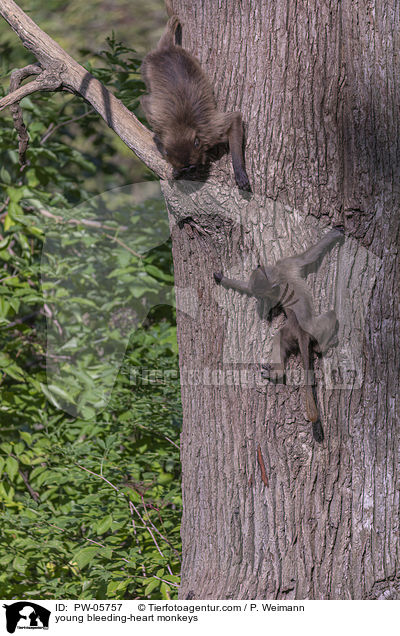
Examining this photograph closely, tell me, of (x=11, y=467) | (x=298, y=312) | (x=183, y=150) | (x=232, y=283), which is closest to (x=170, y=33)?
(x=183, y=150)

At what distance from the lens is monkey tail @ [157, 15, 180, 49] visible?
6.71ft

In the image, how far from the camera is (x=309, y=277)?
5.69 feet

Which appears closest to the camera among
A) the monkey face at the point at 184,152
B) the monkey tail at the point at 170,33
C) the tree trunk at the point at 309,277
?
the tree trunk at the point at 309,277

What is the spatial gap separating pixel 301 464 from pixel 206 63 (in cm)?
141

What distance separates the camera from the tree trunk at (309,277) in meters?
1.68

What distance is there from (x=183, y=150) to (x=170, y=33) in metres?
0.53

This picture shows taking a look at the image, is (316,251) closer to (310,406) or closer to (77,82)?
(310,406)

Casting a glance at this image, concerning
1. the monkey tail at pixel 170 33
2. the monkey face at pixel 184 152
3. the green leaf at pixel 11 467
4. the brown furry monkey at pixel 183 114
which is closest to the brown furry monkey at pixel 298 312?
the brown furry monkey at pixel 183 114

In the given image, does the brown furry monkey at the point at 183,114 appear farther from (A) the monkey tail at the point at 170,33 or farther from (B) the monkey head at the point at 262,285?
(B) the monkey head at the point at 262,285

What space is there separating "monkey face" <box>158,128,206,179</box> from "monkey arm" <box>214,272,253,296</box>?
39 centimetres

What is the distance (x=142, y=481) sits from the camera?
3.37m
